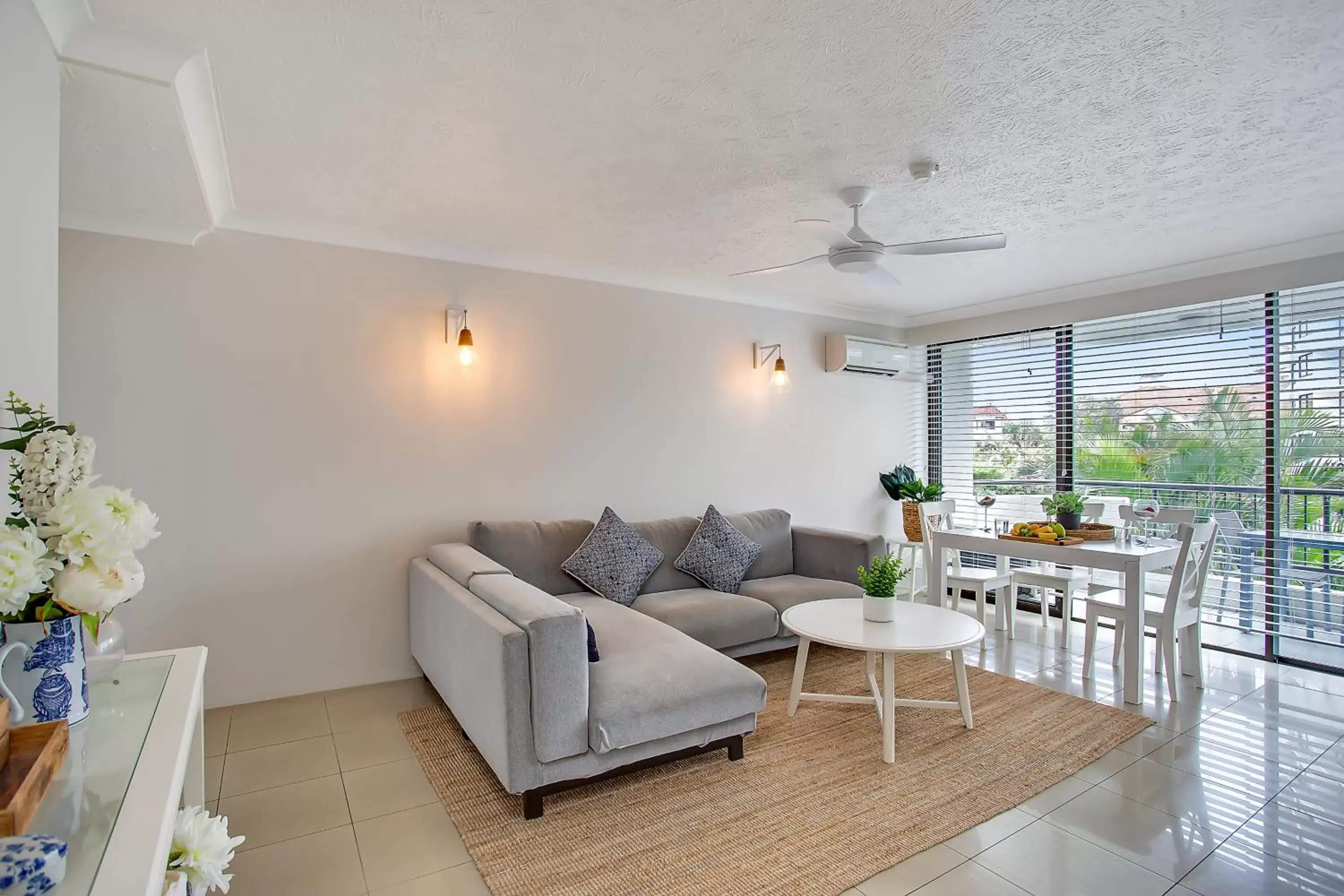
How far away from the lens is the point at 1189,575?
3.75 m

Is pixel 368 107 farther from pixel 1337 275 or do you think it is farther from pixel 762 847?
pixel 1337 275

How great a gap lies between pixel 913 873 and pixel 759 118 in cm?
259

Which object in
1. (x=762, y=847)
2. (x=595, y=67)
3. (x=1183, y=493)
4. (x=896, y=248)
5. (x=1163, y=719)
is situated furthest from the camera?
(x=1183, y=493)

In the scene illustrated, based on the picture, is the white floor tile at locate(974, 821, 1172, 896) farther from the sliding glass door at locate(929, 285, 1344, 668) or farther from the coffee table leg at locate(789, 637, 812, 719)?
the sliding glass door at locate(929, 285, 1344, 668)

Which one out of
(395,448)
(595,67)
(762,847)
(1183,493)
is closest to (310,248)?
(395,448)

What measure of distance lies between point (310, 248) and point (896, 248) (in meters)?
2.97

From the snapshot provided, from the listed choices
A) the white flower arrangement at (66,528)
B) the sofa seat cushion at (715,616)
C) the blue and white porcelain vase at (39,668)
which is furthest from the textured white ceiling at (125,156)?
the sofa seat cushion at (715,616)

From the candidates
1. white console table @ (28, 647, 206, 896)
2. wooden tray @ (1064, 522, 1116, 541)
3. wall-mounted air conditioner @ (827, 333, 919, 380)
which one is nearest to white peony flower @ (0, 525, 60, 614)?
white console table @ (28, 647, 206, 896)

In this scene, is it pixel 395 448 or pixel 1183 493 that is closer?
pixel 395 448

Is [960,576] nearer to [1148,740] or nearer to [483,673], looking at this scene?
[1148,740]

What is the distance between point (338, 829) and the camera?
2328mm

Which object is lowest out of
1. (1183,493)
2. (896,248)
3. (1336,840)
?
(1336,840)

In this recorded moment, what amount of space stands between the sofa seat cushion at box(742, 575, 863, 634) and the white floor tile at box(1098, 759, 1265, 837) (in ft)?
5.38

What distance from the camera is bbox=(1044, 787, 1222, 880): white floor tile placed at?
2168 mm
